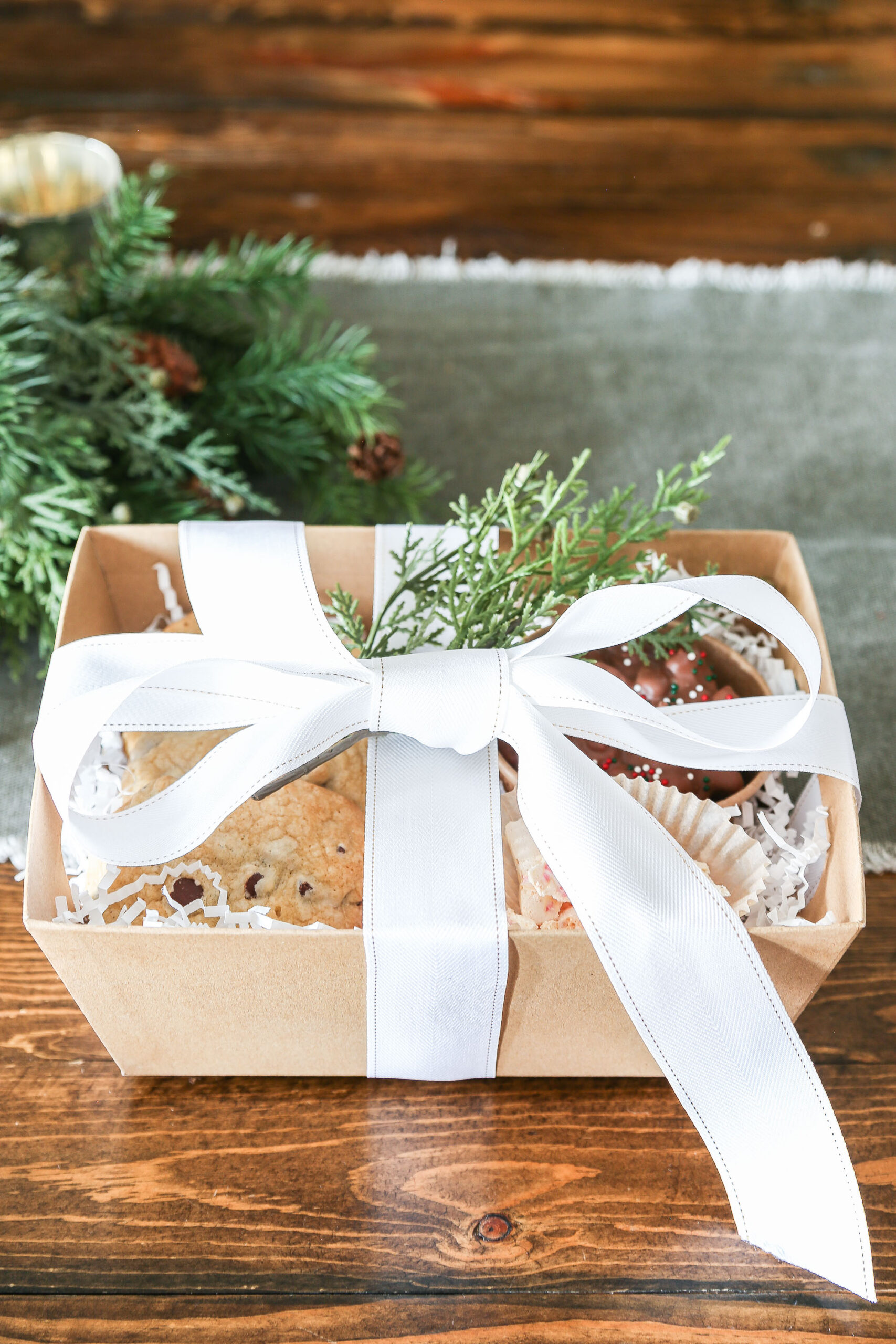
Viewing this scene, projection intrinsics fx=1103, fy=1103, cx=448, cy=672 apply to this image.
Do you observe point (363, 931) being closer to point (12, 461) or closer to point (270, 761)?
point (270, 761)

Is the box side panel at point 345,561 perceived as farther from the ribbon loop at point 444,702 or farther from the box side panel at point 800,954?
the box side panel at point 800,954

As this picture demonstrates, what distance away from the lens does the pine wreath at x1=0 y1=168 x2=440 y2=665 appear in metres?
0.81

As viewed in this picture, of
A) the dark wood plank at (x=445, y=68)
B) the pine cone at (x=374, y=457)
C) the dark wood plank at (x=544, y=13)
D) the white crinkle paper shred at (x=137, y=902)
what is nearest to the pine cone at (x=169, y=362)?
the pine cone at (x=374, y=457)

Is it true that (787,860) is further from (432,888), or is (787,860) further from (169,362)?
(169,362)

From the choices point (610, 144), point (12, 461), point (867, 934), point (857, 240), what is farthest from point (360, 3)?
point (867, 934)

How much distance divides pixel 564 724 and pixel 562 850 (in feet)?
0.26

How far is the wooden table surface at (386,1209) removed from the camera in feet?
1.87

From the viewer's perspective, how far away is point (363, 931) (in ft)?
1.76

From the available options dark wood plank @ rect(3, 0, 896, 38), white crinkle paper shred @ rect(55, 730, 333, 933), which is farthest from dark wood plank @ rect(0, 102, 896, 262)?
white crinkle paper shred @ rect(55, 730, 333, 933)

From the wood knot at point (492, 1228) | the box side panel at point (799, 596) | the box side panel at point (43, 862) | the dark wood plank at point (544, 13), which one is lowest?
the wood knot at point (492, 1228)

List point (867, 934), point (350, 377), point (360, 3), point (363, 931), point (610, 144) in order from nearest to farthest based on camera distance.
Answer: point (363, 931) < point (867, 934) < point (350, 377) < point (610, 144) < point (360, 3)

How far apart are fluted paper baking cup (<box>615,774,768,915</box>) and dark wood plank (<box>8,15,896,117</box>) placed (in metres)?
1.34

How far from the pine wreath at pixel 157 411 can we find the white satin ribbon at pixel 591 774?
0.76 feet

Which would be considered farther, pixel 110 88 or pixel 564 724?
pixel 110 88
